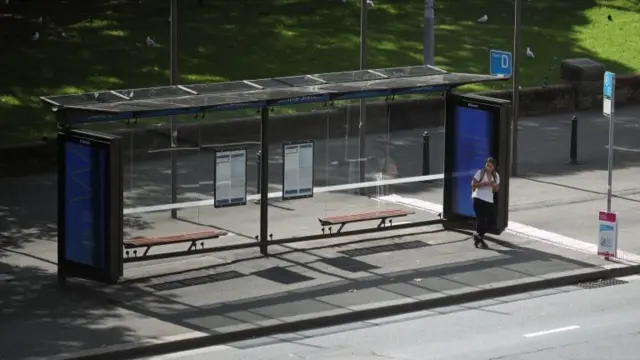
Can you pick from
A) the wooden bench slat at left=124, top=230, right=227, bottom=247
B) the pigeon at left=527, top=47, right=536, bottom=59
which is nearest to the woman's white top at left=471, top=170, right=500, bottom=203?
the wooden bench slat at left=124, top=230, right=227, bottom=247

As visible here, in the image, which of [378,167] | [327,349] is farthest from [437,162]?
[327,349]

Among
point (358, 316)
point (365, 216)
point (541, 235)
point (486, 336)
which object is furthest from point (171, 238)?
point (541, 235)

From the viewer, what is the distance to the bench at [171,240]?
66.5 feet

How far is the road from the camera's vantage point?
17.0 meters

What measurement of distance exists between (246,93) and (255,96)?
0.25m

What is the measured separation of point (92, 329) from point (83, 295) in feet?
5.35

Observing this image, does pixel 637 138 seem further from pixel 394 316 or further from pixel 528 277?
pixel 394 316

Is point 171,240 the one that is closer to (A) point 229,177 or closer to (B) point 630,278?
(A) point 229,177

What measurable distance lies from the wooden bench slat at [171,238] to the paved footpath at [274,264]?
41 centimetres

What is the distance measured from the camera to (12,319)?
59.2ft

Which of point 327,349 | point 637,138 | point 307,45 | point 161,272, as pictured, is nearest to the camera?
point 327,349

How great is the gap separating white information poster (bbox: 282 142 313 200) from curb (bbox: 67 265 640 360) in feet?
11.7

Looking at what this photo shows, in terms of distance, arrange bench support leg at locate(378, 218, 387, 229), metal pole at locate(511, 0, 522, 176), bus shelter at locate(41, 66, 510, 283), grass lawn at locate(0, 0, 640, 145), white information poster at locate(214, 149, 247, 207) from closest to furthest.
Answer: bus shelter at locate(41, 66, 510, 283), white information poster at locate(214, 149, 247, 207), bench support leg at locate(378, 218, 387, 229), metal pole at locate(511, 0, 522, 176), grass lawn at locate(0, 0, 640, 145)

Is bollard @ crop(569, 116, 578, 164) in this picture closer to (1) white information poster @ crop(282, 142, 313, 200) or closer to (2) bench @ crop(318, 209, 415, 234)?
(2) bench @ crop(318, 209, 415, 234)
